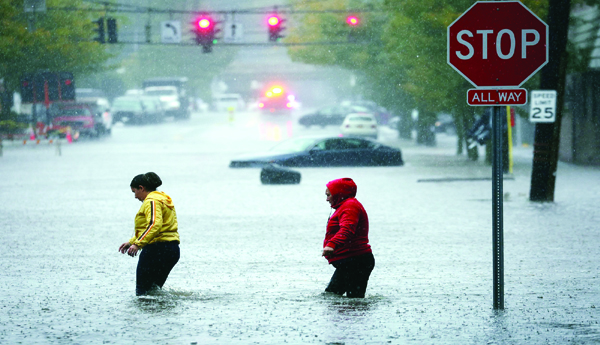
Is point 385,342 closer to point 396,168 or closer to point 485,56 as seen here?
point 485,56

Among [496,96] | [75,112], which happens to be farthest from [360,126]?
[496,96]

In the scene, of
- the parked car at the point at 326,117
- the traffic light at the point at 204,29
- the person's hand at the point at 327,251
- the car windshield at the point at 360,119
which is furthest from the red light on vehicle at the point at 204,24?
the person's hand at the point at 327,251

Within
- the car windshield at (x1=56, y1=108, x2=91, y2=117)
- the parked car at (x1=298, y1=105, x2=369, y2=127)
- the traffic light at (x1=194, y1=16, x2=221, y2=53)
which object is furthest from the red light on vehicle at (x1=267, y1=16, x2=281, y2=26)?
the parked car at (x1=298, y1=105, x2=369, y2=127)

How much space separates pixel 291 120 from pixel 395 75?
32925mm

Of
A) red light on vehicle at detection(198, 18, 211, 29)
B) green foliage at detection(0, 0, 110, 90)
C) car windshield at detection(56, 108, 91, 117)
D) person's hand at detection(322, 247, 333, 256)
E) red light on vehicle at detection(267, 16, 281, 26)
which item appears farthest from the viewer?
car windshield at detection(56, 108, 91, 117)

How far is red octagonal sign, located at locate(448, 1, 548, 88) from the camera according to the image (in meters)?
6.96

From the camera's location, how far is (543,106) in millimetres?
16297

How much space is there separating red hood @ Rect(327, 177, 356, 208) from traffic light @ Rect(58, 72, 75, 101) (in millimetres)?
42793

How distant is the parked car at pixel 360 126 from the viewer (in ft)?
152

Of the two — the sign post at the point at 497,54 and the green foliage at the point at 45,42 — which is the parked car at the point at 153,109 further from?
the sign post at the point at 497,54

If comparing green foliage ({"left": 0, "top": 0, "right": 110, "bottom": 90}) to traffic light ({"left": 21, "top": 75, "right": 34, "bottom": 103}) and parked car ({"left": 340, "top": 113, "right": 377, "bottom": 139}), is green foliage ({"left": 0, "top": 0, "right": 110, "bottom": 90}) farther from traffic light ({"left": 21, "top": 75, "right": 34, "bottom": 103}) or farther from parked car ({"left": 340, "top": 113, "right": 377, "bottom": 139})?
parked car ({"left": 340, "top": 113, "right": 377, "bottom": 139})

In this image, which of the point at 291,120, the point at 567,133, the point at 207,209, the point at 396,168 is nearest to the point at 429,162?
the point at 396,168

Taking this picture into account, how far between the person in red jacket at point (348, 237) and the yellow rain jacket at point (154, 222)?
1301 mm

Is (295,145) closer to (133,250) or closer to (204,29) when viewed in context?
(204,29)
